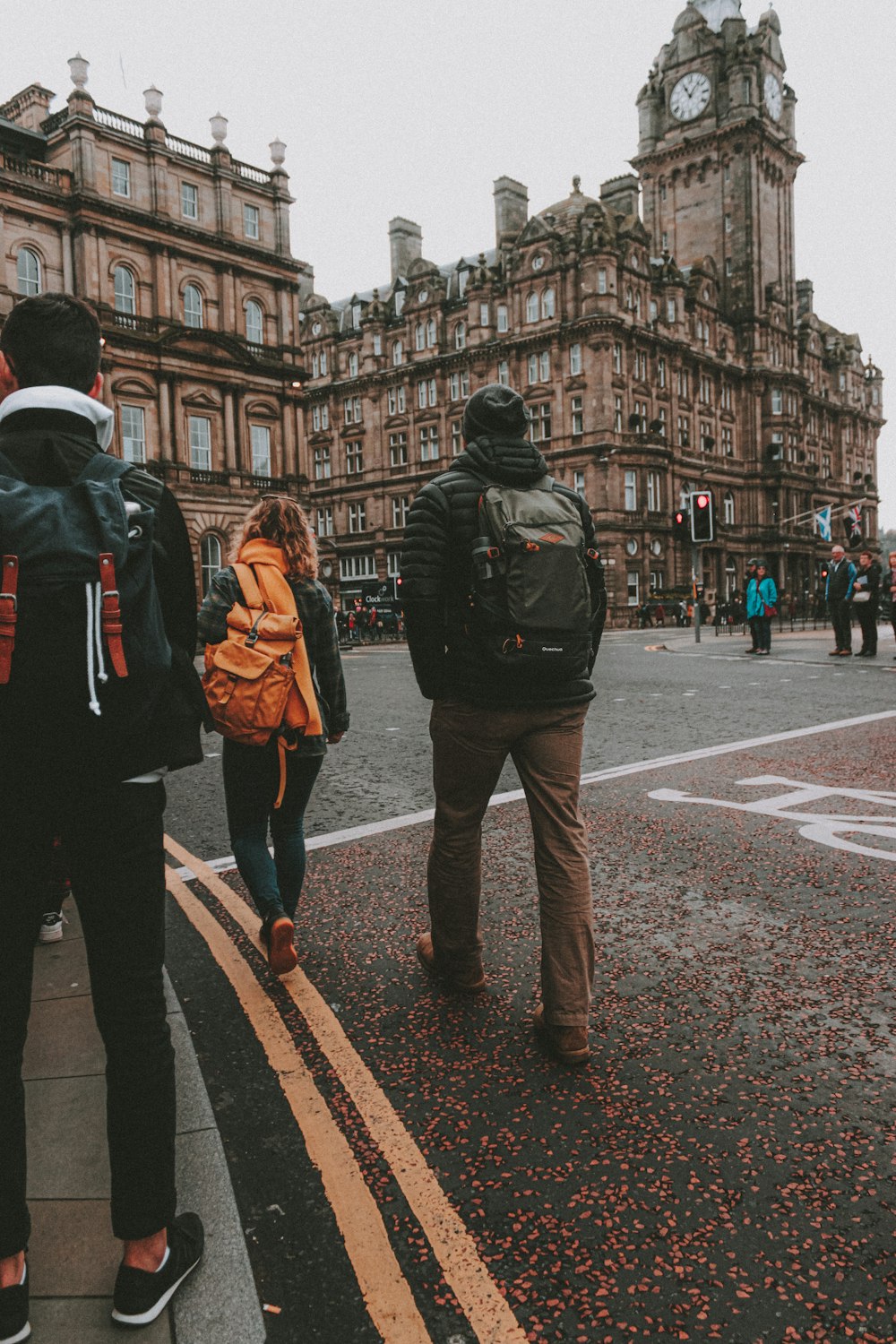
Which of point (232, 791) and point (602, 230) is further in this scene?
point (602, 230)

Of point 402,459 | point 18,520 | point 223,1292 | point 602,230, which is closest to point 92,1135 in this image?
point 223,1292

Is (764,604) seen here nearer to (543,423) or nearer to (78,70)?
(78,70)

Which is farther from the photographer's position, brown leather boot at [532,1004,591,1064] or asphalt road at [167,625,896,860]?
asphalt road at [167,625,896,860]

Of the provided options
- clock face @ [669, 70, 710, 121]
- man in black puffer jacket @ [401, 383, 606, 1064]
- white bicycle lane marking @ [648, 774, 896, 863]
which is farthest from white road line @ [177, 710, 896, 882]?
clock face @ [669, 70, 710, 121]

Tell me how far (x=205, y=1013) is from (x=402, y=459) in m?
59.4

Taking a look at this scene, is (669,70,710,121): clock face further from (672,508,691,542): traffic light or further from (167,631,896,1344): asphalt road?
(167,631,896,1344): asphalt road

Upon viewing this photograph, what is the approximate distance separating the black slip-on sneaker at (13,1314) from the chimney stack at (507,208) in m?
62.8

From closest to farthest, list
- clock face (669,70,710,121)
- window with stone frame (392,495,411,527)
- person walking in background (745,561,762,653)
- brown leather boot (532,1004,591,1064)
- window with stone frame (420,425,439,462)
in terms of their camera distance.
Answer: brown leather boot (532,1004,591,1064), person walking in background (745,561,762,653), window with stone frame (420,425,439,462), window with stone frame (392,495,411,527), clock face (669,70,710,121)

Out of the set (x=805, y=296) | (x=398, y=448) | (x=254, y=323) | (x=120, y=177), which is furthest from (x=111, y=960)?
(x=805, y=296)

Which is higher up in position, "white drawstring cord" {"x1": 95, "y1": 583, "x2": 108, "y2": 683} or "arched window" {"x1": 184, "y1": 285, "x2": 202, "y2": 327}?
"arched window" {"x1": 184, "y1": 285, "x2": 202, "y2": 327}

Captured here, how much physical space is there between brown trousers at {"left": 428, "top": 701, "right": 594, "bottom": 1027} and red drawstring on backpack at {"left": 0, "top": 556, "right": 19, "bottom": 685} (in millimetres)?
1574

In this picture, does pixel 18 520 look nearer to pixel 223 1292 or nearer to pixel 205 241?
pixel 223 1292

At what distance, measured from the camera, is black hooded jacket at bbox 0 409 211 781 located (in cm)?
196

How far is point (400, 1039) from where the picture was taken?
3.24 metres
